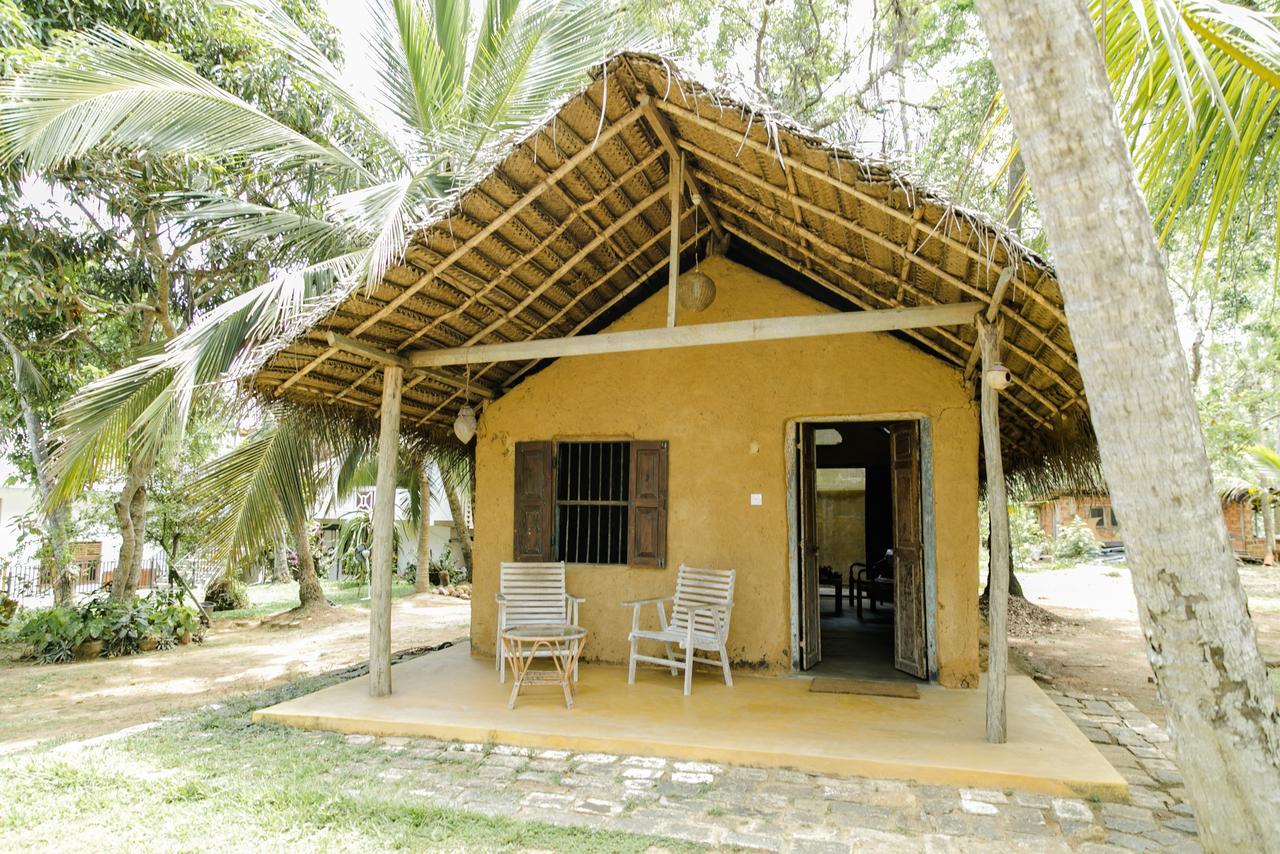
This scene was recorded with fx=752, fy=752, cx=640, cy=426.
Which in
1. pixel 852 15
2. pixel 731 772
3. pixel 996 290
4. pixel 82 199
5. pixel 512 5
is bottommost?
pixel 731 772

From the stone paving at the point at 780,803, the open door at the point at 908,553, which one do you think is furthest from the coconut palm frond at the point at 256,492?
the open door at the point at 908,553

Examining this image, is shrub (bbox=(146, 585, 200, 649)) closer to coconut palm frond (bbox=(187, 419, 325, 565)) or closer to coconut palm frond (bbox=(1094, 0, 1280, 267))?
coconut palm frond (bbox=(187, 419, 325, 565))

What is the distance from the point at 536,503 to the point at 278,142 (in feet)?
13.5

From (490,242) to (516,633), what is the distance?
260cm

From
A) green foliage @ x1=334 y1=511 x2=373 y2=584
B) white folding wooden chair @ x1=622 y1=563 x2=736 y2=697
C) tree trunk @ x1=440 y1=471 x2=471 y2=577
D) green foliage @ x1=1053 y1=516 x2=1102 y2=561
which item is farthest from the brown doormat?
green foliage @ x1=1053 y1=516 x2=1102 y2=561

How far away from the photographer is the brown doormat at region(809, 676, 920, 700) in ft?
17.4

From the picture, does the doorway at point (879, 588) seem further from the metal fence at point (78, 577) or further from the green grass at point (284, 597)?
the green grass at point (284, 597)

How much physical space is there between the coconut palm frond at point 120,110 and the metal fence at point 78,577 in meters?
4.46

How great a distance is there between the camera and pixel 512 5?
22.8 ft

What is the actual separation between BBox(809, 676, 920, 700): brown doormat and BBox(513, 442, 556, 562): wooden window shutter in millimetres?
2464

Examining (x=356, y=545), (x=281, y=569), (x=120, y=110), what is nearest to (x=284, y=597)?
(x=356, y=545)

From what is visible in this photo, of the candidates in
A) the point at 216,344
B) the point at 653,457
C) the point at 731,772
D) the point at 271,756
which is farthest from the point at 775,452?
the point at 216,344

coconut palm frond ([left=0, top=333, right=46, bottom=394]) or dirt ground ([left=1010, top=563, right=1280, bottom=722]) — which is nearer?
dirt ground ([left=1010, top=563, right=1280, bottom=722])

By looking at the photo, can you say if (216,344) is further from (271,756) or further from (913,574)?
(913,574)
